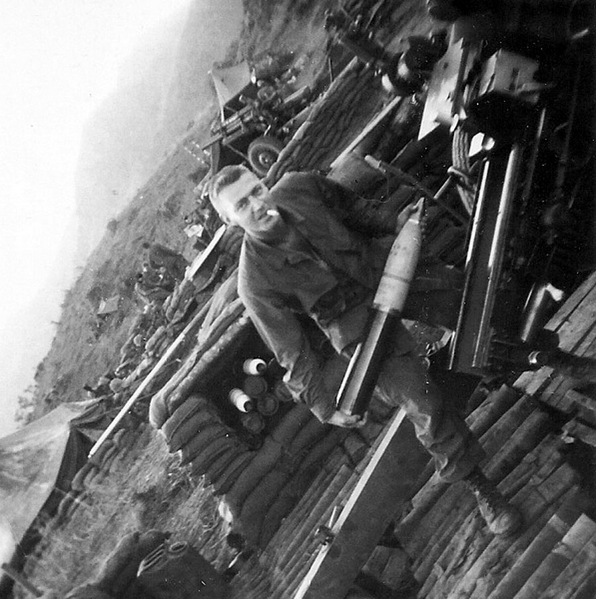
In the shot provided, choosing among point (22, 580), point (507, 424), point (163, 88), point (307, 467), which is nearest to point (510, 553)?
point (507, 424)

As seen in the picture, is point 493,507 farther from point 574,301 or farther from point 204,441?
point 204,441

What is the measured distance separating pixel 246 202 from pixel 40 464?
29.9 feet

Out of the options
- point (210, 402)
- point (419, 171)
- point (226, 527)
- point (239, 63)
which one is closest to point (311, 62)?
point (239, 63)

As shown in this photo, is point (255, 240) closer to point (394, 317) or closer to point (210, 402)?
point (394, 317)

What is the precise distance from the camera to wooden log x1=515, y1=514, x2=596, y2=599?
223cm

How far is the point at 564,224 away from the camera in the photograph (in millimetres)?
2289

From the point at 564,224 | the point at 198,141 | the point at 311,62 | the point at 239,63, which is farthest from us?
the point at 198,141

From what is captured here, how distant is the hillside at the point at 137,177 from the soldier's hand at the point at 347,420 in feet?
17.6

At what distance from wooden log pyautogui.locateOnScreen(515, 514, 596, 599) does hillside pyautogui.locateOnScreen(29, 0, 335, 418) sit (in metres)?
6.39

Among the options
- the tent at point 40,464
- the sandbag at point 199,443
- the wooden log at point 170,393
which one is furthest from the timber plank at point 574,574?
the tent at point 40,464

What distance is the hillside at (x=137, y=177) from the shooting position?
12.0 m

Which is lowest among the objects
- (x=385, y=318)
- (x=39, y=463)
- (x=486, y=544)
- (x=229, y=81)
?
(x=39, y=463)

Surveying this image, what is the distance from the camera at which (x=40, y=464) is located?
923cm

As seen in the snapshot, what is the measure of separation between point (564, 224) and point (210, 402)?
Answer: 3044 mm
